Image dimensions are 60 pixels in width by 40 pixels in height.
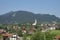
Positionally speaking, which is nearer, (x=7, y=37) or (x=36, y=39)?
(x=36, y=39)

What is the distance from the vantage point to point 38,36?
20984 millimetres

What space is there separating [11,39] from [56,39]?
36.4 feet

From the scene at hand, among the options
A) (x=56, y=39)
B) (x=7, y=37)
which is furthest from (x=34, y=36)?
(x=7, y=37)

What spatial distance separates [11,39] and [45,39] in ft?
82.4

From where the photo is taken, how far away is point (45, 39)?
2109cm

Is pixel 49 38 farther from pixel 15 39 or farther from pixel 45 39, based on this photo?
pixel 15 39

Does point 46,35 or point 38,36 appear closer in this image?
point 38,36

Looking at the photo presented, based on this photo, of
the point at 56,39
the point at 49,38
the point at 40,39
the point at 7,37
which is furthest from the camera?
the point at 7,37

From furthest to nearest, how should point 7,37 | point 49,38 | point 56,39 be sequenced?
point 7,37
point 56,39
point 49,38

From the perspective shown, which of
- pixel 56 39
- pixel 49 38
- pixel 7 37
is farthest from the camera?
pixel 7 37

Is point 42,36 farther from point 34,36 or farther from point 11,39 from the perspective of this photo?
point 11,39

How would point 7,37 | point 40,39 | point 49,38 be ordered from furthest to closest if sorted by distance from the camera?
point 7,37 < point 49,38 < point 40,39

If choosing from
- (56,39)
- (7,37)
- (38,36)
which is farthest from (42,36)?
(7,37)

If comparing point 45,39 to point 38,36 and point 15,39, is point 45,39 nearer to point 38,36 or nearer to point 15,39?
point 38,36
